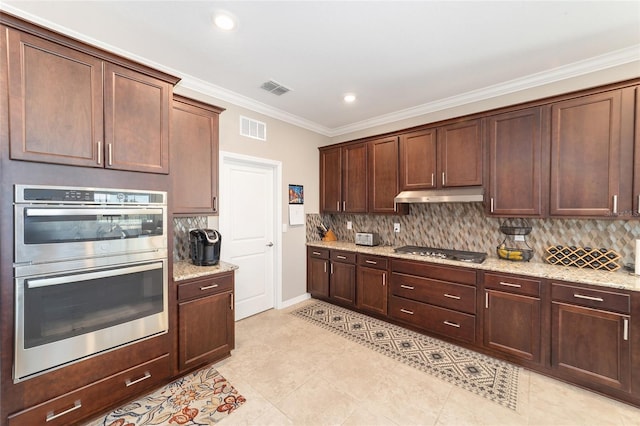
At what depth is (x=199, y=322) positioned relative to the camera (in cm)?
238

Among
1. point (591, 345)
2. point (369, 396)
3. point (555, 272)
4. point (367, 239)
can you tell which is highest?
point (367, 239)

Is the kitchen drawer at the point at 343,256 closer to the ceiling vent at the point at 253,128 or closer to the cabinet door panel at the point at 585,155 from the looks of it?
the ceiling vent at the point at 253,128

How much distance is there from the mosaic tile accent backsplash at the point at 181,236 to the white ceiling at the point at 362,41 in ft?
4.93

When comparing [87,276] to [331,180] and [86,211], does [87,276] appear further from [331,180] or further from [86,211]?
[331,180]

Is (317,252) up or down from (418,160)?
A: down

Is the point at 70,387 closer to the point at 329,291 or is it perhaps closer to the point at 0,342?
the point at 0,342

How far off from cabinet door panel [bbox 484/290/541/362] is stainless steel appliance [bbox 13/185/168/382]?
118 inches

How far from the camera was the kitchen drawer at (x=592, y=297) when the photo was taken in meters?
2.02

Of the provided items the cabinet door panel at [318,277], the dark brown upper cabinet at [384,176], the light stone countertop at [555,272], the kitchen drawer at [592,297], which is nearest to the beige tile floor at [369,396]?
the kitchen drawer at [592,297]

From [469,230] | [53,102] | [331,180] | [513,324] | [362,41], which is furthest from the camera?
[331,180]

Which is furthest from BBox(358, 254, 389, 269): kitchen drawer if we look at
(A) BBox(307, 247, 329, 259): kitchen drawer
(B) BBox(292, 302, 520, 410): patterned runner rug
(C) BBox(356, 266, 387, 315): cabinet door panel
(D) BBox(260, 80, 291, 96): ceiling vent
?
(D) BBox(260, 80, 291, 96): ceiling vent

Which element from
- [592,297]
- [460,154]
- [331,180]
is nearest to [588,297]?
[592,297]

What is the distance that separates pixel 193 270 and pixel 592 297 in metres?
3.39

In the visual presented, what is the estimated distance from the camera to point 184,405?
2.01m
